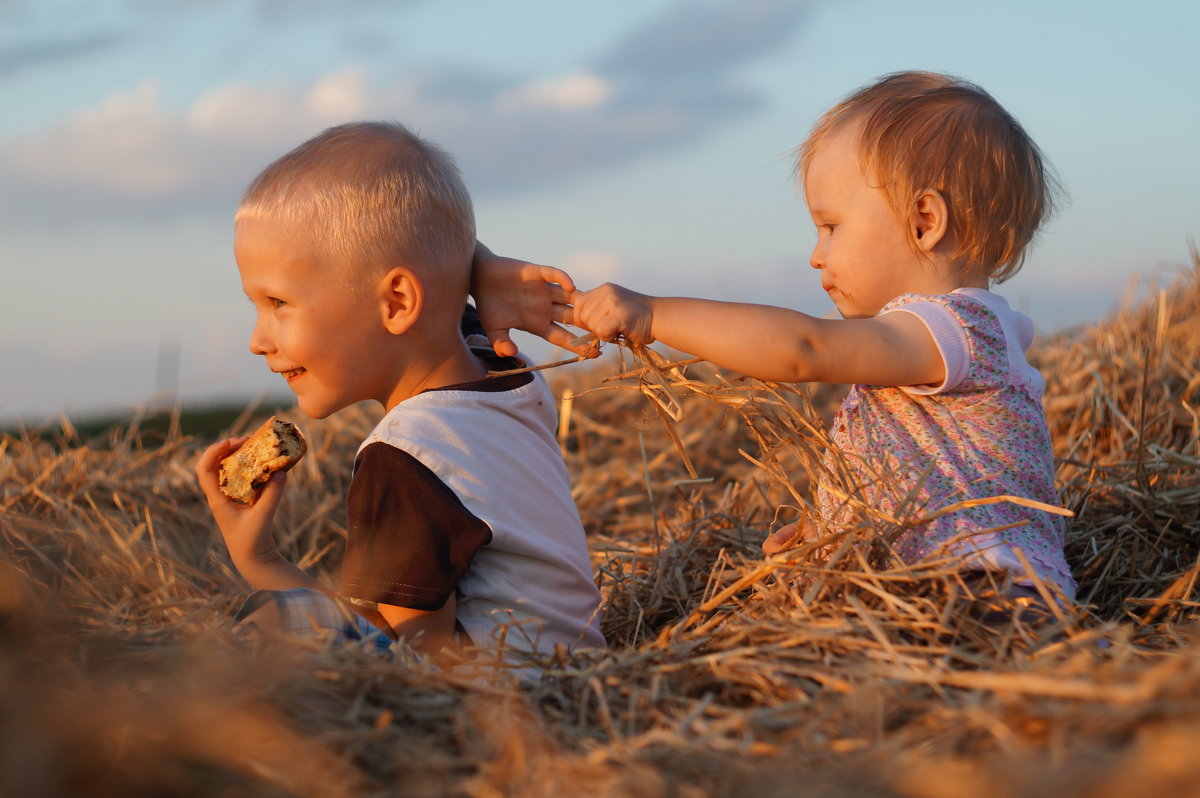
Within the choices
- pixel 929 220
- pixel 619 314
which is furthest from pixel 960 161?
pixel 619 314

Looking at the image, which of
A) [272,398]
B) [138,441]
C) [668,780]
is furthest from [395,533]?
[272,398]

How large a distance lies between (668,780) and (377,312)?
1565 mm

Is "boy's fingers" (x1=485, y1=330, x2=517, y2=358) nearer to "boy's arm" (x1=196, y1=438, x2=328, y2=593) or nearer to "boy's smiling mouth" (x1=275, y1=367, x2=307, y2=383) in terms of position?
"boy's smiling mouth" (x1=275, y1=367, x2=307, y2=383)

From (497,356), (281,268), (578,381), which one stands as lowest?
(578,381)

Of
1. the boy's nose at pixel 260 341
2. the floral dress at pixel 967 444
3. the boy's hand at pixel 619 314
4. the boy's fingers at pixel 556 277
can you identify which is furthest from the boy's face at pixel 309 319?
the floral dress at pixel 967 444

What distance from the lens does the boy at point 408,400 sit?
7.41ft

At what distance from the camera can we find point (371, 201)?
255cm

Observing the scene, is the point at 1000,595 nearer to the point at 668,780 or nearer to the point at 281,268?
the point at 668,780

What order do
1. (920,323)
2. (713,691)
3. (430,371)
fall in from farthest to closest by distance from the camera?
(430,371) → (920,323) → (713,691)

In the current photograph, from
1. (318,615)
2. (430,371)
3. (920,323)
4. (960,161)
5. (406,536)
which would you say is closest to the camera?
(318,615)

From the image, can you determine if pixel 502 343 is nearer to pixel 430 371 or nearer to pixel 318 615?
pixel 430 371

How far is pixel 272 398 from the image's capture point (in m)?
6.84

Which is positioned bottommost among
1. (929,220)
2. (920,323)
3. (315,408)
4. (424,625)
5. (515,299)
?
(424,625)

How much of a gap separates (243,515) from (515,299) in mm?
878
